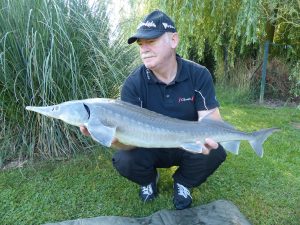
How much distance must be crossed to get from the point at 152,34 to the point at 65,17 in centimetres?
161

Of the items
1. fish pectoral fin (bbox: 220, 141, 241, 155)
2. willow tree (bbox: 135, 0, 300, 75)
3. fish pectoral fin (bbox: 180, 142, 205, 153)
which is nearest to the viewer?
fish pectoral fin (bbox: 180, 142, 205, 153)

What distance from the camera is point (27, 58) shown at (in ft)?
11.9

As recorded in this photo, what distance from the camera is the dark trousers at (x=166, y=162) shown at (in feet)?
9.50

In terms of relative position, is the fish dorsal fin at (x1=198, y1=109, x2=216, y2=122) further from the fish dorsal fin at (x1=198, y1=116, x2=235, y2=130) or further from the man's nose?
the man's nose

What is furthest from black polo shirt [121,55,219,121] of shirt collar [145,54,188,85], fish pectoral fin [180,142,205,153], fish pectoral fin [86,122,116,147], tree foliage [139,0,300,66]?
tree foliage [139,0,300,66]

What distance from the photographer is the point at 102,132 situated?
225 cm

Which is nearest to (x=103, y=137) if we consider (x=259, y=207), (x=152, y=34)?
(x=152, y=34)

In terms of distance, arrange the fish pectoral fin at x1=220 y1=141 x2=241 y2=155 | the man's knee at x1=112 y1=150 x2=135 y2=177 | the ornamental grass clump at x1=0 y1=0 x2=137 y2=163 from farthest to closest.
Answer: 1. the ornamental grass clump at x1=0 y1=0 x2=137 y2=163
2. the man's knee at x1=112 y1=150 x2=135 y2=177
3. the fish pectoral fin at x1=220 y1=141 x2=241 y2=155

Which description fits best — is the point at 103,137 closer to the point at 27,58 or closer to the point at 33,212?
the point at 33,212

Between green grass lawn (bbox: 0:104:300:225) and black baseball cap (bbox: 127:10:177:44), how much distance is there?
4.64 ft

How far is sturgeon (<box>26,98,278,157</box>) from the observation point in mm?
2266

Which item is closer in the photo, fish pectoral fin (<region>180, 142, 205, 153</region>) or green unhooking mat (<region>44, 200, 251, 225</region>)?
fish pectoral fin (<region>180, 142, 205, 153</region>)

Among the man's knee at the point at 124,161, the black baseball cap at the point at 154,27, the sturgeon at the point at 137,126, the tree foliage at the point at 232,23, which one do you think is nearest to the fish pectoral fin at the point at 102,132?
the sturgeon at the point at 137,126

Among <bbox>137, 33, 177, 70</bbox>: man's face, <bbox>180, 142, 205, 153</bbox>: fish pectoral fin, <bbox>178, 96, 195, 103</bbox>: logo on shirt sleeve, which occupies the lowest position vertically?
<bbox>180, 142, 205, 153</bbox>: fish pectoral fin
